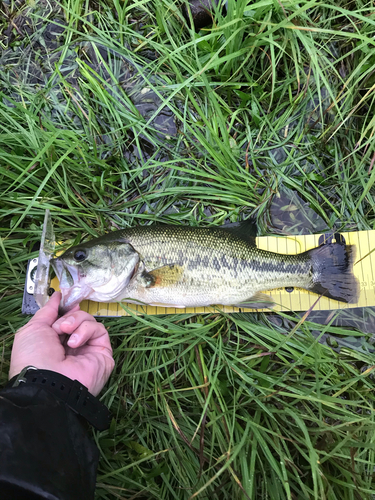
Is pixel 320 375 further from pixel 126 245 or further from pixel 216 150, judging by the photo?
pixel 216 150

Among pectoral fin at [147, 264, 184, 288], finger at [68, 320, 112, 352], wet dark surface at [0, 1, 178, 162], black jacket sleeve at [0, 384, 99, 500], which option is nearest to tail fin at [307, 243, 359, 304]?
pectoral fin at [147, 264, 184, 288]

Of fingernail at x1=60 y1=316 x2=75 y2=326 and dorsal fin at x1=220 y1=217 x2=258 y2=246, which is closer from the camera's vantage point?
fingernail at x1=60 y1=316 x2=75 y2=326

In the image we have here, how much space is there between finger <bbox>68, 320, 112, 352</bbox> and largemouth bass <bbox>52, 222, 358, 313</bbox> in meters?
0.25

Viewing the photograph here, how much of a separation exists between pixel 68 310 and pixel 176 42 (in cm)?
295

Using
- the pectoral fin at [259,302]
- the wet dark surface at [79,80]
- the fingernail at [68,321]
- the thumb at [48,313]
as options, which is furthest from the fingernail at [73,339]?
the wet dark surface at [79,80]

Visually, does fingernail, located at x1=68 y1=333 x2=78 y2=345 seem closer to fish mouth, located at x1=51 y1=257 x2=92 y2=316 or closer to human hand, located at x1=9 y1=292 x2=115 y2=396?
human hand, located at x1=9 y1=292 x2=115 y2=396

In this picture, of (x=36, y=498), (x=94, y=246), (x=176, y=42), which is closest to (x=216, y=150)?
(x=176, y=42)

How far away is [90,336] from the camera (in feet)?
9.10

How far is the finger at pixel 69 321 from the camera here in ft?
8.71

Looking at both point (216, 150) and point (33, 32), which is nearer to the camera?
point (216, 150)

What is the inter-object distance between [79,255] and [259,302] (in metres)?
1.71

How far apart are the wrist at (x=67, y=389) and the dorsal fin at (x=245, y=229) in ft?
6.14

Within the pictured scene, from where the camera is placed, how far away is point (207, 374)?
9.29 ft

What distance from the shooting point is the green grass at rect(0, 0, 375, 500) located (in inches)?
113
